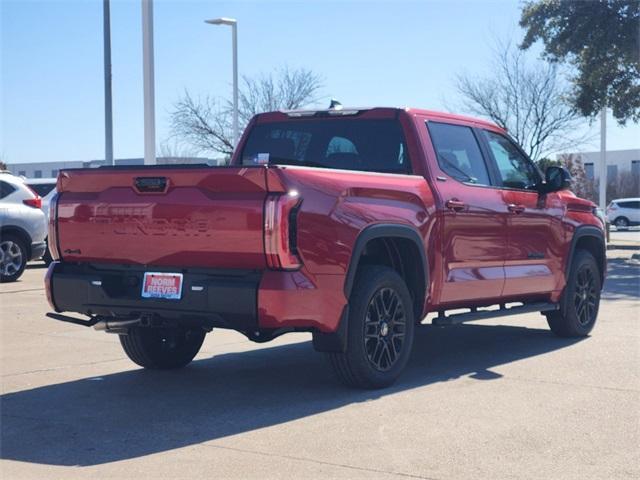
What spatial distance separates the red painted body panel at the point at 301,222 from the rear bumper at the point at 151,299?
Answer: 74mm

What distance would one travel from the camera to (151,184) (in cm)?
650

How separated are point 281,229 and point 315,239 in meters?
0.32

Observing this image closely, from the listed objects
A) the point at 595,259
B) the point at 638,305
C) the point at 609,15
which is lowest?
the point at 638,305

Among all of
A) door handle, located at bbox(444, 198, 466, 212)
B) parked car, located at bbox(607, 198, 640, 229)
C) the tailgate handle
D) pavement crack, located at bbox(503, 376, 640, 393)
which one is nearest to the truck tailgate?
the tailgate handle

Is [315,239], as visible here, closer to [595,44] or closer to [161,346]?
[161,346]

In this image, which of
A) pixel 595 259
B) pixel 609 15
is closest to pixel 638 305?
pixel 595 259

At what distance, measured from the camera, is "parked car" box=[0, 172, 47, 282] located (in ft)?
49.5

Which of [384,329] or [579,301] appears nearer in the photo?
[384,329]

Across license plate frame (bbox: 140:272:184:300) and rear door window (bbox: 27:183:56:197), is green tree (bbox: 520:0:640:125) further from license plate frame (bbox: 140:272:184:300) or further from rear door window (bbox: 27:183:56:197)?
license plate frame (bbox: 140:272:184:300)

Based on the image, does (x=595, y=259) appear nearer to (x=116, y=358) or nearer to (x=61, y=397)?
(x=116, y=358)

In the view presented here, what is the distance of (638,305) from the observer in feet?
41.8

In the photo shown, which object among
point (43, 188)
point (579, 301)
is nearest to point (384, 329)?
point (579, 301)

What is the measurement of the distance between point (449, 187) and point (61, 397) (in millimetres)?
3304

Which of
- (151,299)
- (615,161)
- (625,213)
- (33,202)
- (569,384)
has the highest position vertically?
(615,161)
